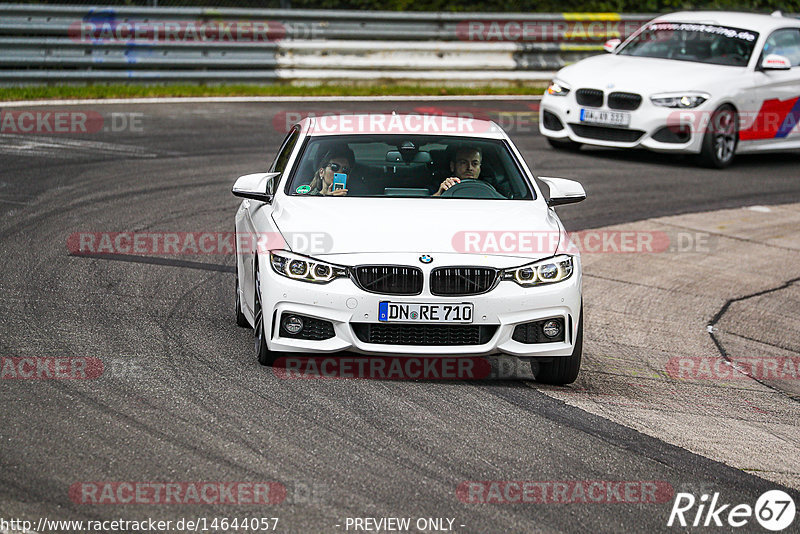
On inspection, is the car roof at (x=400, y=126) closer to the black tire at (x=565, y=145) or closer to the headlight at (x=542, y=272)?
the headlight at (x=542, y=272)

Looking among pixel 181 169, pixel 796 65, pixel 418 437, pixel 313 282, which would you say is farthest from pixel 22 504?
pixel 796 65

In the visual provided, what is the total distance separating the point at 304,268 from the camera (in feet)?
22.0

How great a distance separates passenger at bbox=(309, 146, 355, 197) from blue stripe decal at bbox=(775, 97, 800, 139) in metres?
10.2

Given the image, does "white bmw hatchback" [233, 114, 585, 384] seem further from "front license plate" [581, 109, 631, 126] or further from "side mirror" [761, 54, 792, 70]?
"side mirror" [761, 54, 792, 70]

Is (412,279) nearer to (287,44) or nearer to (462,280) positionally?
(462,280)

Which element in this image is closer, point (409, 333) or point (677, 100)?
point (409, 333)

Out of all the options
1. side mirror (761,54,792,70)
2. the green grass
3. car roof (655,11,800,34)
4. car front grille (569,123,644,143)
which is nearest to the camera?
car front grille (569,123,644,143)

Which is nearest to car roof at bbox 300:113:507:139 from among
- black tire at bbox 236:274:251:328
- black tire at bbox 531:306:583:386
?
black tire at bbox 236:274:251:328

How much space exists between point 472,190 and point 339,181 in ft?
2.70

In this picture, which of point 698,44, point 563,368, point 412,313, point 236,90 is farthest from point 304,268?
point 236,90

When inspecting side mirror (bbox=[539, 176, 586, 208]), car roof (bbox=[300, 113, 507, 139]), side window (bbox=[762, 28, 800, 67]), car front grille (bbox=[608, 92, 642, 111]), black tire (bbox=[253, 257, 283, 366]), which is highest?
car roof (bbox=[300, 113, 507, 139])

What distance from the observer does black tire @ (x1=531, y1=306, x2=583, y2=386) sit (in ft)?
22.7

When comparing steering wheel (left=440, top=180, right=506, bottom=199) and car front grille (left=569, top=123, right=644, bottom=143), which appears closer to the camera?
steering wheel (left=440, top=180, right=506, bottom=199)

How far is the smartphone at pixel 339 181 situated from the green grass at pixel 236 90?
11225 millimetres
